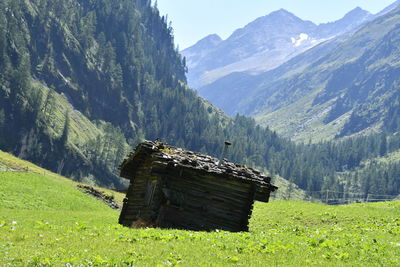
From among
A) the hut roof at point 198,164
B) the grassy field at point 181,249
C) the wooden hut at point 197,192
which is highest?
the hut roof at point 198,164

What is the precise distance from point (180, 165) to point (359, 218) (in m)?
18.5

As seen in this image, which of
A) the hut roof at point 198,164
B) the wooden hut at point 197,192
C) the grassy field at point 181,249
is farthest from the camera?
the wooden hut at point 197,192

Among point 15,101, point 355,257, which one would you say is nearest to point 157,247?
point 355,257

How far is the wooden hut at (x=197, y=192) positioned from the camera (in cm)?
2867

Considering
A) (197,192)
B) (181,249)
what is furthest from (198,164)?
(181,249)

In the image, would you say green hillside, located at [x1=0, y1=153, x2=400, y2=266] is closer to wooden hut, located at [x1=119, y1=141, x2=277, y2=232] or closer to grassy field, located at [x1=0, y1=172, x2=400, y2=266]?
grassy field, located at [x1=0, y1=172, x2=400, y2=266]

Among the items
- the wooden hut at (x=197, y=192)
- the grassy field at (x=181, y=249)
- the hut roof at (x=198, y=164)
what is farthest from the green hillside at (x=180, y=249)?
the hut roof at (x=198, y=164)

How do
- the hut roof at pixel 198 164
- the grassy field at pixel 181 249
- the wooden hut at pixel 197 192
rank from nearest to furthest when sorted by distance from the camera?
the grassy field at pixel 181 249
the hut roof at pixel 198 164
the wooden hut at pixel 197 192

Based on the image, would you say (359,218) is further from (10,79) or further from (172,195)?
(10,79)

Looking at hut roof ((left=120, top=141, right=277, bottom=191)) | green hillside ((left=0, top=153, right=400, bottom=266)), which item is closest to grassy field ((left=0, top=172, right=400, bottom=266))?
green hillside ((left=0, top=153, right=400, bottom=266))

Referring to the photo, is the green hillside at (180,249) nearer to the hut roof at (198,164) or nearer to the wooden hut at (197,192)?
the wooden hut at (197,192)

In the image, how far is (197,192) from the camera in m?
30.0

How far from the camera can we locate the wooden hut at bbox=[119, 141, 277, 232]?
28672 millimetres

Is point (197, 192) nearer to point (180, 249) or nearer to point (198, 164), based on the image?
point (198, 164)
